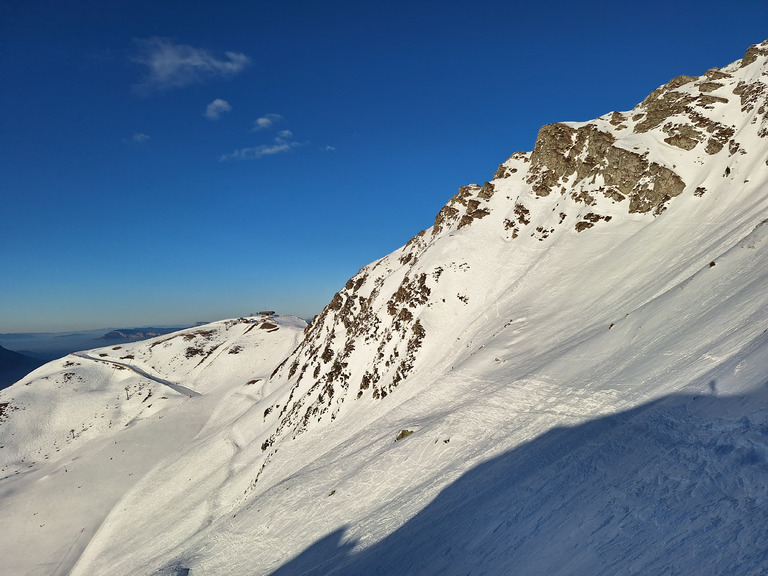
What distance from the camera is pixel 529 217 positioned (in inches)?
1770

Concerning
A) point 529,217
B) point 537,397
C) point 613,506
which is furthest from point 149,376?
point 613,506

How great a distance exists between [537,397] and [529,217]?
102ft

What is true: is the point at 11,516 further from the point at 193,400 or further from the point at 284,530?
the point at 284,530

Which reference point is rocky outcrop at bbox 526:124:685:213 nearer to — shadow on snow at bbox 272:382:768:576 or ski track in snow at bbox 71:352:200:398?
shadow on snow at bbox 272:382:768:576

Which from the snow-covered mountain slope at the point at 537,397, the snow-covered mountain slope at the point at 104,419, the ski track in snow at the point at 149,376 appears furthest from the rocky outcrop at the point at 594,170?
the ski track in snow at the point at 149,376

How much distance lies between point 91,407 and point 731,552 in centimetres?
8203

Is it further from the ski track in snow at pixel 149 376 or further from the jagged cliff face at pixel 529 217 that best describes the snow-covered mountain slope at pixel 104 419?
the jagged cliff face at pixel 529 217

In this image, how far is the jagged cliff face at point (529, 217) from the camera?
3516 cm

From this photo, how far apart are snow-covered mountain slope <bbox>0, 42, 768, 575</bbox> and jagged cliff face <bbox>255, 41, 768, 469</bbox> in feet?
0.74

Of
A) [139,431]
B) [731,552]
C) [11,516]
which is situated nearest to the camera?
[731,552]

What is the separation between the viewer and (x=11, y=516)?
43.4 meters

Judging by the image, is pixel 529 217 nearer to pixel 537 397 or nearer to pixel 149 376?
pixel 537 397

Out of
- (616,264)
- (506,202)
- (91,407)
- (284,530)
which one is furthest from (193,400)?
(616,264)

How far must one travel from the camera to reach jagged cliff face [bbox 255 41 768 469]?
3516 centimetres
